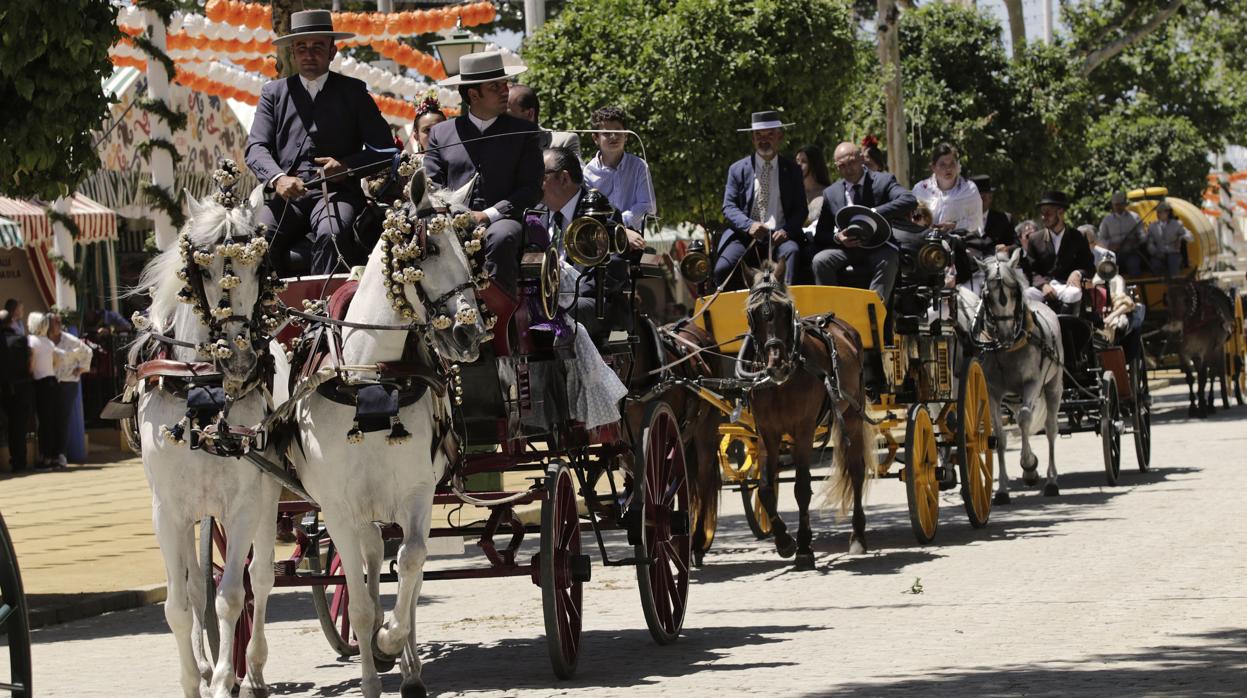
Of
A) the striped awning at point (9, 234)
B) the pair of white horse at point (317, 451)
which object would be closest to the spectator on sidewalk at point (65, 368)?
the striped awning at point (9, 234)

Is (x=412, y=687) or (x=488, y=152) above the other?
(x=488, y=152)

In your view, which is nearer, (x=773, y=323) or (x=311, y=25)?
(x=311, y=25)

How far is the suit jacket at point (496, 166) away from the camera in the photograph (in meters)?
9.20

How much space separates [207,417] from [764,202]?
265 inches

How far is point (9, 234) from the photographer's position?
72.6 ft

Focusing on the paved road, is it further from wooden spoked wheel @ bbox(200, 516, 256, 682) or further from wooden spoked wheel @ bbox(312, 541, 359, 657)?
wooden spoked wheel @ bbox(200, 516, 256, 682)

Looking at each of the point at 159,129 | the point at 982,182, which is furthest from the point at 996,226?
the point at 159,129

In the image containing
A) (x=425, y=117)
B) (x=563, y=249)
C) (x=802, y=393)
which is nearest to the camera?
(x=563, y=249)

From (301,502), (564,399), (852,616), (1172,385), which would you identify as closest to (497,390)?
(564,399)

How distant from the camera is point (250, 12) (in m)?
21.7

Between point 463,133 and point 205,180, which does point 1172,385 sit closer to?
point 205,180

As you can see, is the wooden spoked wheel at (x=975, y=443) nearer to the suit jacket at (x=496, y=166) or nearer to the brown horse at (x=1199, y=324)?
the suit jacket at (x=496, y=166)

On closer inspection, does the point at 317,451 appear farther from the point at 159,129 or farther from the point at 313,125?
the point at 159,129

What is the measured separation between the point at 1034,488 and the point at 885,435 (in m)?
4.46
